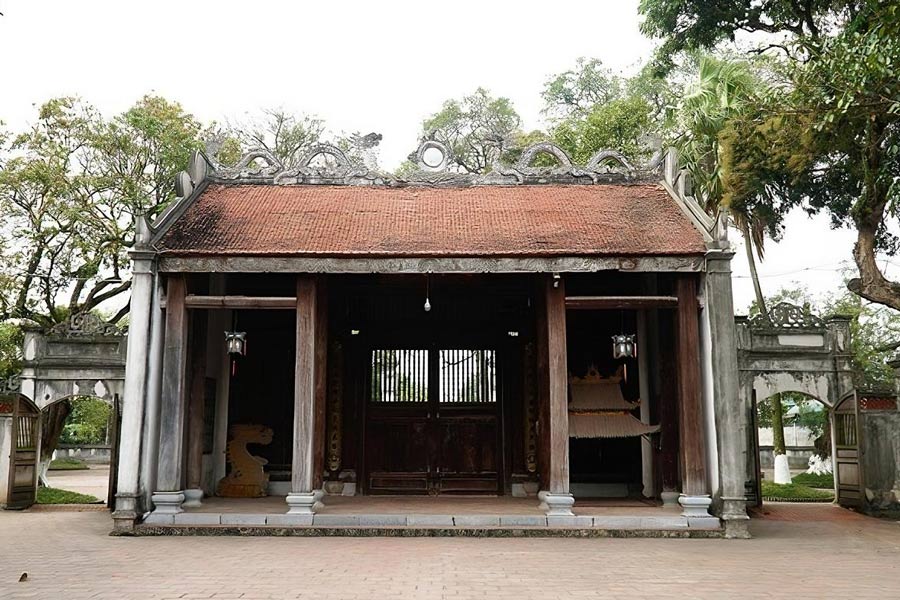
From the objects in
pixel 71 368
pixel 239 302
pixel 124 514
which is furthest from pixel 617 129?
pixel 124 514

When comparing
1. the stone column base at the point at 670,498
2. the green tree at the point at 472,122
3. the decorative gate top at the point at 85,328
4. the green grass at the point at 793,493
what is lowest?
the green grass at the point at 793,493

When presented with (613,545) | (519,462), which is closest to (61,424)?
(519,462)

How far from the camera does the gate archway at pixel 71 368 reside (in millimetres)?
13016

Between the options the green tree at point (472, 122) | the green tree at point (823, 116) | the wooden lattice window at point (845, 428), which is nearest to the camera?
the green tree at point (823, 116)

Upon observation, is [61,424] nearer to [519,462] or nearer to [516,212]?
[519,462]

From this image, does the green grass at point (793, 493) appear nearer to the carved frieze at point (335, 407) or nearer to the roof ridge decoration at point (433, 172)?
the roof ridge decoration at point (433, 172)

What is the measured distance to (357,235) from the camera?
11.1 metres

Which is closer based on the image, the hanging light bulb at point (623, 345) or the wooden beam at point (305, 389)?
the wooden beam at point (305, 389)

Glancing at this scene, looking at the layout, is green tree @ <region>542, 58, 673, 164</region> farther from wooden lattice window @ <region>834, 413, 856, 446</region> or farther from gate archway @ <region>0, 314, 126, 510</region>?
gate archway @ <region>0, 314, 126, 510</region>

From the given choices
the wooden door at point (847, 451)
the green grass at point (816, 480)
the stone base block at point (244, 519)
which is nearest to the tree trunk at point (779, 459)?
the green grass at point (816, 480)

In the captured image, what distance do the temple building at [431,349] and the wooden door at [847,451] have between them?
165 centimetres

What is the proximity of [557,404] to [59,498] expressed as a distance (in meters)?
9.81

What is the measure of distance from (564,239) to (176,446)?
229 inches

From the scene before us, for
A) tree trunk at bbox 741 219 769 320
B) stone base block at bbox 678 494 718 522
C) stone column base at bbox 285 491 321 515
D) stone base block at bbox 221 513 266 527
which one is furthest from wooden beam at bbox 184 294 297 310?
tree trunk at bbox 741 219 769 320
